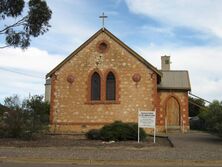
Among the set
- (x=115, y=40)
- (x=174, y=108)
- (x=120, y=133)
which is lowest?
(x=120, y=133)

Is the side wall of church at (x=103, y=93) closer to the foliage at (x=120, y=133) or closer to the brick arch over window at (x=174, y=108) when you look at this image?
the brick arch over window at (x=174, y=108)

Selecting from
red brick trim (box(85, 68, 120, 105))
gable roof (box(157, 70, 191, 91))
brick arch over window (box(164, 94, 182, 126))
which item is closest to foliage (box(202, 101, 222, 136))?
red brick trim (box(85, 68, 120, 105))

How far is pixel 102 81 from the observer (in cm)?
3331

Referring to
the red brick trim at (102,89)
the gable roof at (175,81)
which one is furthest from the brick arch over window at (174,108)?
the red brick trim at (102,89)

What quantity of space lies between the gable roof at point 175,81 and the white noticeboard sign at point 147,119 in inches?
465

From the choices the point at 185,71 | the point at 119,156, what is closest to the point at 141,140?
the point at 119,156

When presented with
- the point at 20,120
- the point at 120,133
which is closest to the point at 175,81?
the point at 120,133

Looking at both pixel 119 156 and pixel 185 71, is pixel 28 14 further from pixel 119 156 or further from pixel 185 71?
pixel 185 71

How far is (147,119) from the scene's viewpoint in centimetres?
2402

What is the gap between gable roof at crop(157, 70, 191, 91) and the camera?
117ft

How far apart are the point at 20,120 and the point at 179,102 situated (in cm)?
1481

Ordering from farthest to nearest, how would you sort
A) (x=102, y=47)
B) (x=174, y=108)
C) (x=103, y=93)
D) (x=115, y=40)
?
(x=174, y=108), (x=102, y=47), (x=115, y=40), (x=103, y=93)

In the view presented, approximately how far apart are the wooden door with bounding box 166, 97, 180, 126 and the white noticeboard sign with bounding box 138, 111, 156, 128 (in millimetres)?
11668

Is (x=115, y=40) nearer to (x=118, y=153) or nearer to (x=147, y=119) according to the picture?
(x=147, y=119)
